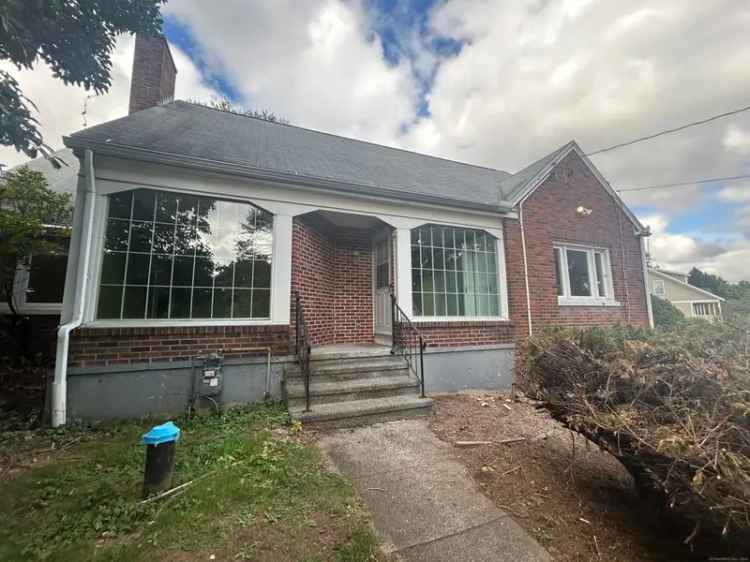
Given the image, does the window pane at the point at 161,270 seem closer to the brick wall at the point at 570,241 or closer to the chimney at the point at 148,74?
the chimney at the point at 148,74

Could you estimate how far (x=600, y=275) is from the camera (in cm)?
796

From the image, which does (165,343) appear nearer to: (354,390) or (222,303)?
(222,303)

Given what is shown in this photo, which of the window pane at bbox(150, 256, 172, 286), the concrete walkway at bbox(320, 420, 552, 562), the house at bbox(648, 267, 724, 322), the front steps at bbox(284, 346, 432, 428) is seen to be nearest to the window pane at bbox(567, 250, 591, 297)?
the front steps at bbox(284, 346, 432, 428)

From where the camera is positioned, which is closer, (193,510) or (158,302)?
(193,510)

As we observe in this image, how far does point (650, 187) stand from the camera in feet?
29.2

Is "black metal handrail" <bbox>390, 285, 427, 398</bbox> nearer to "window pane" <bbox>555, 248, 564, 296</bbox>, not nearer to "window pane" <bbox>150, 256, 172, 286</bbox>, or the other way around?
"window pane" <bbox>150, 256, 172, 286</bbox>

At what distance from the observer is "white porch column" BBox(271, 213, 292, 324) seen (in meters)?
4.88

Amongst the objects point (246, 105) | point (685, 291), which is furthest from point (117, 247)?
point (685, 291)

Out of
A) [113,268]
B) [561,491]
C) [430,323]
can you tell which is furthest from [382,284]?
[561,491]

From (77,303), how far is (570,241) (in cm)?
942

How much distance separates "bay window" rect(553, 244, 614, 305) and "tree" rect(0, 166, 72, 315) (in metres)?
10.7

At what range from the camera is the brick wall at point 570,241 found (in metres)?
6.86

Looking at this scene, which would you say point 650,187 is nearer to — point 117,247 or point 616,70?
point 616,70

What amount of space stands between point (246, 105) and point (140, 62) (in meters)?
12.7
